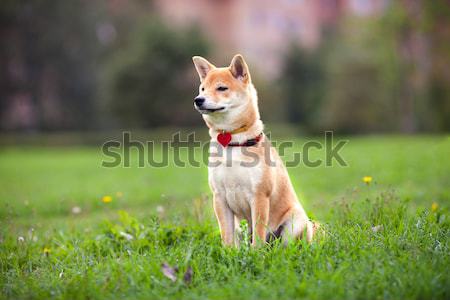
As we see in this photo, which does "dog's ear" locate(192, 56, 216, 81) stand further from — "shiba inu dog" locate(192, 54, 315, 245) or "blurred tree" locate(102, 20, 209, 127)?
"blurred tree" locate(102, 20, 209, 127)

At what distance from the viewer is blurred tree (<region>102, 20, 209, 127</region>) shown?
81.4 ft

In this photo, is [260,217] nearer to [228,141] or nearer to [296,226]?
[296,226]

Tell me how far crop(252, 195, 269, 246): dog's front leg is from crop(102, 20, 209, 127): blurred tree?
20955 millimetres

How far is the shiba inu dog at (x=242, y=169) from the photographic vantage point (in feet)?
13.2

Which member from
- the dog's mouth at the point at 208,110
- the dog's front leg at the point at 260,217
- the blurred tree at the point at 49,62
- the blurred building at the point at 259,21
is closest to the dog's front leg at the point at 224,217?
the dog's front leg at the point at 260,217

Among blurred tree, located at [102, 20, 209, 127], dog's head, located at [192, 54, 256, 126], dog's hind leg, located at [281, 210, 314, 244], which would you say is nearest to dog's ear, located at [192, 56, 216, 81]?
dog's head, located at [192, 54, 256, 126]

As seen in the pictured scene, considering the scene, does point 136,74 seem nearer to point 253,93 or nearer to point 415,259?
point 253,93

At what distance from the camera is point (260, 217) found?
4.03 m

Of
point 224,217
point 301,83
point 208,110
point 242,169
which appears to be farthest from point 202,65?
point 301,83

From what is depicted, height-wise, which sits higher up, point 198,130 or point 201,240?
point 201,240

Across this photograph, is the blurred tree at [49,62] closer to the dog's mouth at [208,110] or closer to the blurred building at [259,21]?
the blurred building at [259,21]

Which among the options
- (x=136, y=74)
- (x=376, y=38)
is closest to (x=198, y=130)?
(x=136, y=74)

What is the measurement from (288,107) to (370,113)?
7745mm

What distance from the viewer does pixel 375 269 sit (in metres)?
3.15
